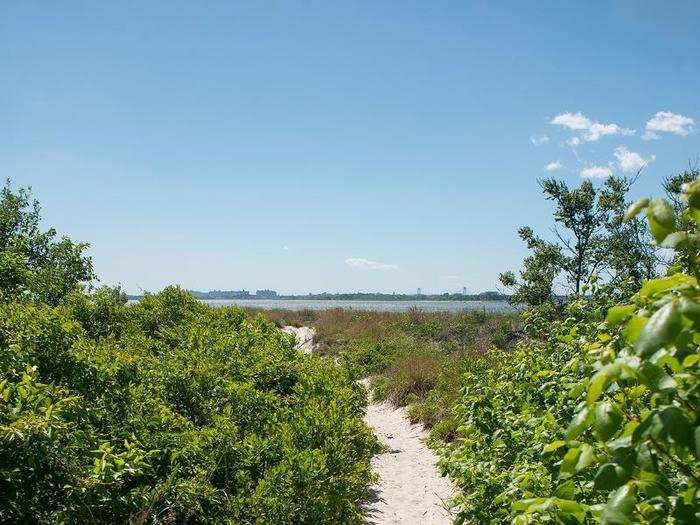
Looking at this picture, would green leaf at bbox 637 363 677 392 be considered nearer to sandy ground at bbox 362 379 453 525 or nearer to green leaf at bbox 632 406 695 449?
green leaf at bbox 632 406 695 449

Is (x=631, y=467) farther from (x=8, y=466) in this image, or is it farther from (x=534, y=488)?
(x=8, y=466)

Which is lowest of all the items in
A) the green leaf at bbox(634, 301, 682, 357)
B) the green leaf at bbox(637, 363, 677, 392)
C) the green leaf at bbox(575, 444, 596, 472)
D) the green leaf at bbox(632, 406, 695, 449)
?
the green leaf at bbox(575, 444, 596, 472)

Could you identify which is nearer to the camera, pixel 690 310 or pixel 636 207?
pixel 690 310

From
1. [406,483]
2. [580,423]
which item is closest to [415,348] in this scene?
[406,483]

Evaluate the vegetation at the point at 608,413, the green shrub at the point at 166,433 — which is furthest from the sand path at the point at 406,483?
the vegetation at the point at 608,413

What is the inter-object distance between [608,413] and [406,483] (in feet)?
26.1

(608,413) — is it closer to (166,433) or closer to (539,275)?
(166,433)

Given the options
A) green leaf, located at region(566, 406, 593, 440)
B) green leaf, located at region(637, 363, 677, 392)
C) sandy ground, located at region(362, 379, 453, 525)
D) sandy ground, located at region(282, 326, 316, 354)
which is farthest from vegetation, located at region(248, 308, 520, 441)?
green leaf, located at region(637, 363, 677, 392)

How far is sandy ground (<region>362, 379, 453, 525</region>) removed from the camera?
7.30m

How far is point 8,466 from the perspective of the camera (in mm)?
3545

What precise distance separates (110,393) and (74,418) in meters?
0.95

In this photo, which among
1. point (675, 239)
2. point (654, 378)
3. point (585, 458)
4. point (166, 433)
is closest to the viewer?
point (675, 239)

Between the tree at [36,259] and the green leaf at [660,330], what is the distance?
9.90 metres

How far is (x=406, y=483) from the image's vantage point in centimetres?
862
